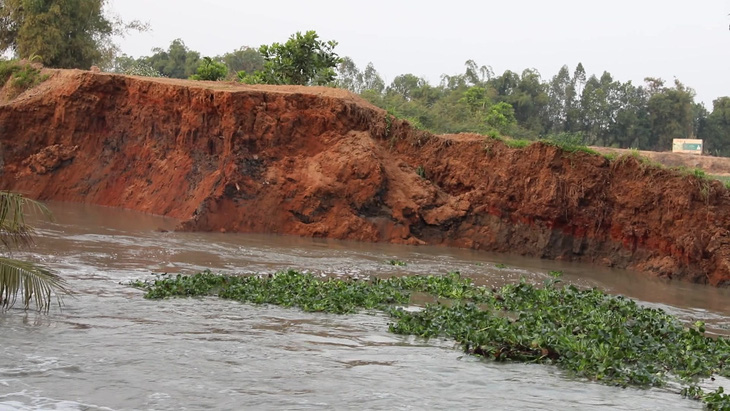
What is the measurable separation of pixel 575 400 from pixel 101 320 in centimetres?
530

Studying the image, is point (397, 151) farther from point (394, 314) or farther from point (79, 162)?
point (394, 314)

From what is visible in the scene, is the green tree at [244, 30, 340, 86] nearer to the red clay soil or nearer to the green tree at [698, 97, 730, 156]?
the red clay soil

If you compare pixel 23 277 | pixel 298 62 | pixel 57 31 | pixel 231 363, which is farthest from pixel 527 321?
pixel 57 31

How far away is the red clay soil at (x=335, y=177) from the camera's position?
736 inches

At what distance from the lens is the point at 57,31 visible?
3003 cm

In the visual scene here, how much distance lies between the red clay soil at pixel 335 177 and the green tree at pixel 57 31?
24.9 ft

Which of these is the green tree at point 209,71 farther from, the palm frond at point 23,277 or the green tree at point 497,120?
the palm frond at point 23,277

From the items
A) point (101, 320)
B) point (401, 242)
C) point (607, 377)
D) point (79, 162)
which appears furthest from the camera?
point (79, 162)

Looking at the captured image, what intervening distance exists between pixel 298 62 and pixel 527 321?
62.4 feet

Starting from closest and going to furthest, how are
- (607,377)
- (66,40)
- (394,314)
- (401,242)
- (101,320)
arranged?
1. (607,377)
2. (101,320)
3. (394,314)
4. (401,242)
5. (66,40)

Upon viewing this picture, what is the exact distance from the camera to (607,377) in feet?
26.5

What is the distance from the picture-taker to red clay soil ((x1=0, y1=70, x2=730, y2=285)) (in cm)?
1869

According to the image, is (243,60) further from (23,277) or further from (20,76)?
(23,277)

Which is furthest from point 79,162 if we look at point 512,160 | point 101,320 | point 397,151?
point 101,320
